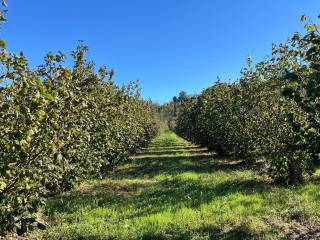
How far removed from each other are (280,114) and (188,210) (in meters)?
4.86

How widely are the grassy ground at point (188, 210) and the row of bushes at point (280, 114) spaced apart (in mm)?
974

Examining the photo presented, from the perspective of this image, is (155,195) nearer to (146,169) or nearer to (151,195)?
(151,195)

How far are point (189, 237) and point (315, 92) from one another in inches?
142

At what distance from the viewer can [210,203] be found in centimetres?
1040

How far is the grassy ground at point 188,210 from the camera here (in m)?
8.15

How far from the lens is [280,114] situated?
42.0ft

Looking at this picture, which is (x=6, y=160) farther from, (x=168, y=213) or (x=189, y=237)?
(x=168, y=213)

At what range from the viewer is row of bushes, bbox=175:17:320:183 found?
247 inches

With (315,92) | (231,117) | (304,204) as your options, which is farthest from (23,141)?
(231,117)

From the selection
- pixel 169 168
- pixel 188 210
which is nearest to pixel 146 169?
pixel 169 168

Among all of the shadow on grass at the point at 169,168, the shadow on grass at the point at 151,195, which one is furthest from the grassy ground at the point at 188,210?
the shadow on grass at the point at 169,168

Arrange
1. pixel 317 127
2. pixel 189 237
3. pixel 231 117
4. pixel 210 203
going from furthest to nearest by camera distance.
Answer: pixel 231 117 → pixel 210 203 → pixel 189 237 → pixel 317 127

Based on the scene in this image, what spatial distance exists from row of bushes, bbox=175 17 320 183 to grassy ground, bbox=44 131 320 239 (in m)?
0.97

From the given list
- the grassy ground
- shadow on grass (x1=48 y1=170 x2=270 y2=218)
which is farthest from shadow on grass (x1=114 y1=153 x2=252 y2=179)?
shadow on grass (x1=48 y1=170 x2=270 y2=218)
